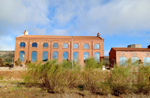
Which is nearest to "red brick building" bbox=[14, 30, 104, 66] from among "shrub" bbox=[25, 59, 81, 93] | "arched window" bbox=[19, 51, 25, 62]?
"arched window" bbox=[19, 51, 25, 62]

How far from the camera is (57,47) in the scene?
32969mm

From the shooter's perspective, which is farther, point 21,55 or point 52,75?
point 21,55

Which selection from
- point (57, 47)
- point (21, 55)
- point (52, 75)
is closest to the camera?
point (52, 75)

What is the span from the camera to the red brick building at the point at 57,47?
32.3 metres

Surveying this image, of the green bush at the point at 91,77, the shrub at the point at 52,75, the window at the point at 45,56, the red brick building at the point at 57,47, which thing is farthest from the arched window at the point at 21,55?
the green bush at the point at 91,77

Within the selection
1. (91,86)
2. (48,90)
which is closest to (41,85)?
(48,90)

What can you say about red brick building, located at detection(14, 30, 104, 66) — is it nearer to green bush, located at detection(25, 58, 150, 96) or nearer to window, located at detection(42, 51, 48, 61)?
window, located at detection(42, 51, 48, 61)

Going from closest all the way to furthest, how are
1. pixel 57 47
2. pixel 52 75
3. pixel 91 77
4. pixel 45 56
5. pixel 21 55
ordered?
pixel 52 75, pixel 91 77, pixel 21 55, pixel 45 56, pixel 57 47

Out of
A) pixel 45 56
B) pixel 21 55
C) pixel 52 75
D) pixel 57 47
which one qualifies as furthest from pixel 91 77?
pixel 21 55

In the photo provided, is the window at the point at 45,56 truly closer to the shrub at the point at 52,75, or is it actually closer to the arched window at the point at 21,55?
the arched window at the point at 21,55

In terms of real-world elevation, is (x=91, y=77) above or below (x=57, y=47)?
below

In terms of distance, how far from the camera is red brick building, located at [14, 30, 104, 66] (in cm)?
3234

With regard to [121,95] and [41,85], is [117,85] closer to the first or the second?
[121,95]

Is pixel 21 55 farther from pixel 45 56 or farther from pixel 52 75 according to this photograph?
pixel 52 75
